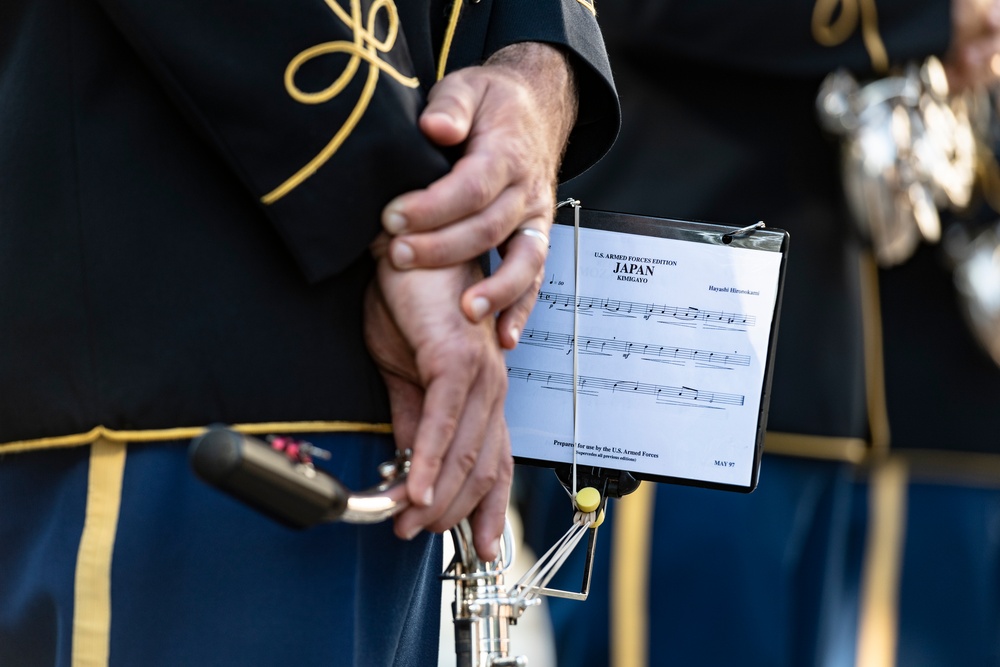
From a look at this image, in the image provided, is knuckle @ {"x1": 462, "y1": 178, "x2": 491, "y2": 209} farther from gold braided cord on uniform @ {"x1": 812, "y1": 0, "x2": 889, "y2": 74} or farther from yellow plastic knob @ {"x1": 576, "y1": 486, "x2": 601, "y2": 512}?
gold braided cord on uniform @ {"x1": 812, "y1": 0, "x2": 889, "y2": 74}

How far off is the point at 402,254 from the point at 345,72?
125 millimetres

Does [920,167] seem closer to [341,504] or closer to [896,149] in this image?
[896,149]

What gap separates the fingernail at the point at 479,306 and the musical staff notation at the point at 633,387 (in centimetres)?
20

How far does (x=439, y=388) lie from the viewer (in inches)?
36.2

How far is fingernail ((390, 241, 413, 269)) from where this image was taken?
0.91m

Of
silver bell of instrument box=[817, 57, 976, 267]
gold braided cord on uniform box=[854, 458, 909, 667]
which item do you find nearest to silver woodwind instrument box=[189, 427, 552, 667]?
silver bell of instrument box=[817, 57, 976, 267]

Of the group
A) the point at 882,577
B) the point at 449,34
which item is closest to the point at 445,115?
the point at 449,34

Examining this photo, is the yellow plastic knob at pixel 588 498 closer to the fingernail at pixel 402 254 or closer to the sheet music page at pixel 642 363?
the sheet music page at pixel 642 363

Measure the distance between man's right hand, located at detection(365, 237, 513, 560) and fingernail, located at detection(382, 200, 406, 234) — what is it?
3cm

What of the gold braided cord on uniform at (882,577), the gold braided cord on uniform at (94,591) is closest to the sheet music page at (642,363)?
the gold braided cord on uniform at (94,591)

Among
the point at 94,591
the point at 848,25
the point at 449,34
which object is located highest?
A: the point at 848,25

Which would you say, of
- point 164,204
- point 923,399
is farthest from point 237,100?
point 923,399

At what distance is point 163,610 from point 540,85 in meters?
0.47

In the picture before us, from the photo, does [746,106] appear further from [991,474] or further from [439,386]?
[439,386]
